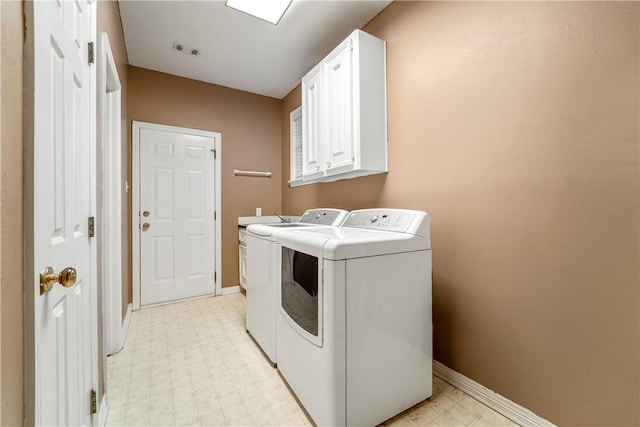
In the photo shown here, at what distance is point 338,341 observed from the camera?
4.02 feet

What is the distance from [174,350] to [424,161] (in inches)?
88.4

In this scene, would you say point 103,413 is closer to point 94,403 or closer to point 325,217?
point 94,403

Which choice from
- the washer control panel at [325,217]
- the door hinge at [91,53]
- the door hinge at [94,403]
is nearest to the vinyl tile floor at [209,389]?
the door hinge at [94,403]

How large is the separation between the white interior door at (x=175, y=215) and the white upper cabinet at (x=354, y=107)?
165 centimetres

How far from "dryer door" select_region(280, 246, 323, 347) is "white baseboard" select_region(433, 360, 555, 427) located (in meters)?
0.98

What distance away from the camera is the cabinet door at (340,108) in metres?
2.05

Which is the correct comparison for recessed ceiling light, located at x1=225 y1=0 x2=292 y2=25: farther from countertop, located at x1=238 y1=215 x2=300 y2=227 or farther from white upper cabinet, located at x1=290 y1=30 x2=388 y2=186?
countertop, located at x1=238 y1=215 x2=300 y2=227

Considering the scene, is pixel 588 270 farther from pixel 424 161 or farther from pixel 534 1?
pixel 534 1

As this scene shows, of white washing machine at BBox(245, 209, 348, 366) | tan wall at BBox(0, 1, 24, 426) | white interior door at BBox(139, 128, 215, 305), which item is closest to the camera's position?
tan wall at BBox(0, 1, 24, 426)

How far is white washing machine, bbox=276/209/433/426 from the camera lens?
4.07ft

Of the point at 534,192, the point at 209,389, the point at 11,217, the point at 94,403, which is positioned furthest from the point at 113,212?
the point at 534,192

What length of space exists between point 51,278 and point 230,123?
3.00m

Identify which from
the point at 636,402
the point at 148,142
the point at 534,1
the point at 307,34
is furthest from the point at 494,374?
the point at 148,142

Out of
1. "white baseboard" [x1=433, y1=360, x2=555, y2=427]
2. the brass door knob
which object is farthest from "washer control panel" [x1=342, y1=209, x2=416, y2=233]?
the brass door knob
